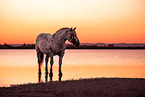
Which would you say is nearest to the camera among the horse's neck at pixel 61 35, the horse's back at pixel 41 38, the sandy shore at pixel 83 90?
the sandy shore at pixel 83 90

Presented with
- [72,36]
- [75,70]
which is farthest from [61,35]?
[75,70]

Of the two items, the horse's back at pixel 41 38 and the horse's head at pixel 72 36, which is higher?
the horse's head at pixel 72 36

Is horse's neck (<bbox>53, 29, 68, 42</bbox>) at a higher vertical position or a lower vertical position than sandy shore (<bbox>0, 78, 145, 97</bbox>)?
higher

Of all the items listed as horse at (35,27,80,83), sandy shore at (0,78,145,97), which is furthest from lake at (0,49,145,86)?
sandy shore at (0,78,145,97)

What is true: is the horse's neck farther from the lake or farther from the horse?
the lake

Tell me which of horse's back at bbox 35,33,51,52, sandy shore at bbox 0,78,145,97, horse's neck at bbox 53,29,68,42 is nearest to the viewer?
sandy shore at bbox 0,78,145,97

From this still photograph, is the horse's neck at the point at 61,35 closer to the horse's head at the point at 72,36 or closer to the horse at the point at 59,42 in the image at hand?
the horse at the point at 59,42

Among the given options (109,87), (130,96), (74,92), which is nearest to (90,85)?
(109,87)

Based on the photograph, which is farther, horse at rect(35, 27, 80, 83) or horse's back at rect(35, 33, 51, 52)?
→ horse's back at rect(35, 33, 51, 52)

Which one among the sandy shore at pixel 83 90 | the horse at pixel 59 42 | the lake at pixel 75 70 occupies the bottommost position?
the lake at pixel 75 70

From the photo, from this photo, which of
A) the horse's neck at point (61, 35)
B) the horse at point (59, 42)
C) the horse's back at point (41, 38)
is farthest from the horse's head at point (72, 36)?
the horse's back at point (41, 38)

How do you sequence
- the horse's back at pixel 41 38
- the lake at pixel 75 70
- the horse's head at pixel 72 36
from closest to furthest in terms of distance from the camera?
the horse's head at pixel 72 36 → the horse's back at pixel 41 38 → the lake at pixel 75 70

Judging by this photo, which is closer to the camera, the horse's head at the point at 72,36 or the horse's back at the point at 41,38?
the horse's head at the point at 72,36

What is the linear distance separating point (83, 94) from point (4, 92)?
2740mm
